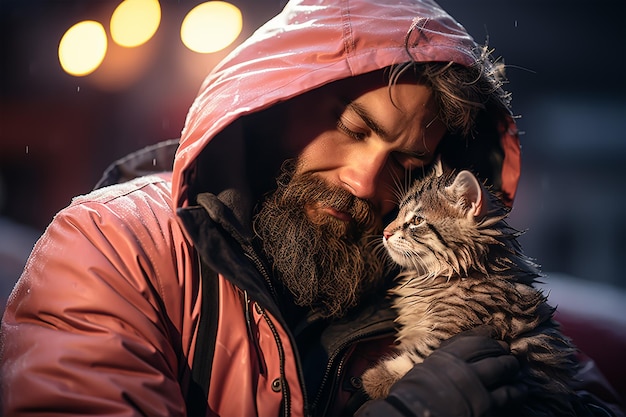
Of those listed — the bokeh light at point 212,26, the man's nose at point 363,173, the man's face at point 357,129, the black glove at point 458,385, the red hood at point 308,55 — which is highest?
the bokeh light at point 212,26

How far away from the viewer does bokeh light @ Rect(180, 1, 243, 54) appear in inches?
195

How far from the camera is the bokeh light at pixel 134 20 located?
488cm

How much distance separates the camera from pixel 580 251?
875 cm

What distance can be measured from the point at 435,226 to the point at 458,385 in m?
0.78

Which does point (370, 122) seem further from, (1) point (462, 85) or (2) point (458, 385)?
(2) point (458, 385)

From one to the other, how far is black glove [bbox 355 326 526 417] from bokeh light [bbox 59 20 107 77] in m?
4.47

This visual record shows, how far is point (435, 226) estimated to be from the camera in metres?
2.28

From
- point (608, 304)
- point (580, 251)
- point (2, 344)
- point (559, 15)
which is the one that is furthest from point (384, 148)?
point (580, 251)

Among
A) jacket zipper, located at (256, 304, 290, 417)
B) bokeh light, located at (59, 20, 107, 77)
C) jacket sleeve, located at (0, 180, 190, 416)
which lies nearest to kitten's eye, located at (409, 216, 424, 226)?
jacket zipper, located at (256, 304, 290, 417)

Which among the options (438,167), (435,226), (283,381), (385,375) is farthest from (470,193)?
Result: (283,381)

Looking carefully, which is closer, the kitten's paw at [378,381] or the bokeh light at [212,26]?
the kitten's paw at [378,381]

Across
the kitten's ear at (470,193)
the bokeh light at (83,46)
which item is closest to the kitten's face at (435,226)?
the kitten's ear at (470,193)

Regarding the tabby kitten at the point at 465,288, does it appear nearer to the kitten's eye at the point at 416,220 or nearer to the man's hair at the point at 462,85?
the kitten's eye at the point at 416,220

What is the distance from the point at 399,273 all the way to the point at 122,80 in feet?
16.9
